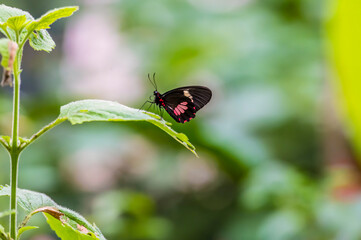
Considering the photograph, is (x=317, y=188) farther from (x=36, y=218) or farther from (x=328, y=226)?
(x=36, y=218)

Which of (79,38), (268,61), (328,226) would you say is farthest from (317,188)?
(79,38)

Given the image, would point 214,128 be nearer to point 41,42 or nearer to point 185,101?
point 185,101

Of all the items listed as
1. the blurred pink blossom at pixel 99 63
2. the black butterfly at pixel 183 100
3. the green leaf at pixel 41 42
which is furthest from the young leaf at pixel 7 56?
the blurred pink blossom at pixel 99 63

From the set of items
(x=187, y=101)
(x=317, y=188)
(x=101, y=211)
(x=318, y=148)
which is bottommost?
(x=101, y=211)

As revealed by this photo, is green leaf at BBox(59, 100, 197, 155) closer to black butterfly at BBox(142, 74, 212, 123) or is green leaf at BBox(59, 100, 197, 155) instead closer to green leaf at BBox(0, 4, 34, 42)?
green leaf at BBox(0, 4, 34, 42)

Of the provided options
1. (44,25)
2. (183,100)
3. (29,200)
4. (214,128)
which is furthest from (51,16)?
(214,128)

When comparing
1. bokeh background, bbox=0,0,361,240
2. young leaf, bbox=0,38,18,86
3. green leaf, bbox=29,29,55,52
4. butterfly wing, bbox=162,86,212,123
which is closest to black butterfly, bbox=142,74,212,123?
butterfly wing, bbox=162,86,212,123
